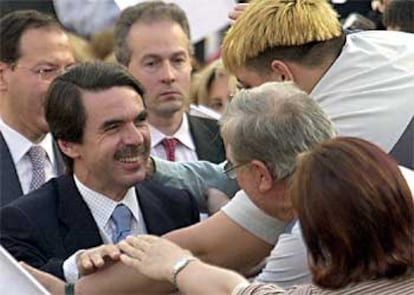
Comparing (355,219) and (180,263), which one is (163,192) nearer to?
(180,263)

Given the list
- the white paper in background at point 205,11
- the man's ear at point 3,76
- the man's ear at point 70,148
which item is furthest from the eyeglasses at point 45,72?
the man's ear at point 70,148

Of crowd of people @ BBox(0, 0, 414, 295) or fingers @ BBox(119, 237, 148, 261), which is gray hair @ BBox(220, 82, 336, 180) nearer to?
crowd of people @ BBox(0, 0, 414, 295)

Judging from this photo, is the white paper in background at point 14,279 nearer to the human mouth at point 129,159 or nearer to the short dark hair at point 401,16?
the human mouth at point 129,159

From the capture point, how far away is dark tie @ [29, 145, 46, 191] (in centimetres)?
437

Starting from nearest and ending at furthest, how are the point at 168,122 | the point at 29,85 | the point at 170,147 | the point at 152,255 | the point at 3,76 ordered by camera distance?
1. the point at 152,255
2. the point at 29,85
3. the point at 3,76
4. the point at 170,147
5. the point at 168,122

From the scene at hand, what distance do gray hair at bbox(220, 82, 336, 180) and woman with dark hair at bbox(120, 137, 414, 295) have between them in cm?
38

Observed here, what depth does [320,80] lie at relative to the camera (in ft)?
12.3

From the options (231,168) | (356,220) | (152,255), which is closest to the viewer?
(356,220)

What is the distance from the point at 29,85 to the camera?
184 inches

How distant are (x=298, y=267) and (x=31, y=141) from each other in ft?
5.45

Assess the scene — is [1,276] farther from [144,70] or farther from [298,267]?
[144,70]

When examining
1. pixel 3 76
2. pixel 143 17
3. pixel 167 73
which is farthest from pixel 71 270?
pixel 143 17

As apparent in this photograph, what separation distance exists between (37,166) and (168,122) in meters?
0.81

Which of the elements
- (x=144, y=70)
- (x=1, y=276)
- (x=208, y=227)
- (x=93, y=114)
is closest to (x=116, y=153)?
(x=93, y=114)
